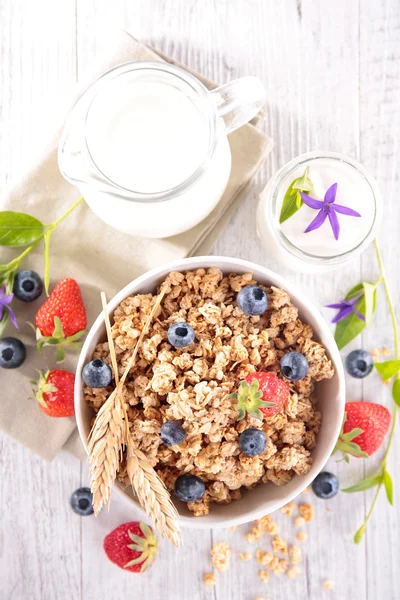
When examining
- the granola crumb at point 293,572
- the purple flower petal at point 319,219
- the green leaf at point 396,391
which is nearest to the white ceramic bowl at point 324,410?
the purple flower petal at point 319,219

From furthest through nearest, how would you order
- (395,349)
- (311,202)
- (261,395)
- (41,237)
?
(395,349), (41,237), (311,202), (261,395)

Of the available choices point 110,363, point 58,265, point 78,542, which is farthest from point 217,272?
point 78,542

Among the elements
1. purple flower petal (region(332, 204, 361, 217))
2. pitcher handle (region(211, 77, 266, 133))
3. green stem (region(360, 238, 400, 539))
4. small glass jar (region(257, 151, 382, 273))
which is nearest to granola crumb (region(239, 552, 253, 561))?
green stem (region(360, 238, 400, 539))

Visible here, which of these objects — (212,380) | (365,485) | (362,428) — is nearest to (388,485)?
(365,485)

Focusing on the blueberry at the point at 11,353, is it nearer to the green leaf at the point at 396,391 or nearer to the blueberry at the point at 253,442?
the blueberry at the point at 253,442

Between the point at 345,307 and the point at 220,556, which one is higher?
the point at 345,307

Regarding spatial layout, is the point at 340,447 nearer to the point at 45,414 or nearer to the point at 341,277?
the point at 341,277

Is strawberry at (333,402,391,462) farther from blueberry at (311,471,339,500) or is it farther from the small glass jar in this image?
the small glass jar

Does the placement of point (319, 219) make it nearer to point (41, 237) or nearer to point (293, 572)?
point (41, 237)
